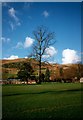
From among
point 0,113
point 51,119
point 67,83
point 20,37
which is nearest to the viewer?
point 51,119

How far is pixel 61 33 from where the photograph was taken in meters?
7.02

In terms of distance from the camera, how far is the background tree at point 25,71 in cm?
837

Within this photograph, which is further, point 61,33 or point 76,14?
point 61,33

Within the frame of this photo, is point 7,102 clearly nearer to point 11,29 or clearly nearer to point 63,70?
point 11,29

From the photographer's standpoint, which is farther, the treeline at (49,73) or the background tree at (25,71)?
the background tree at (25,71)

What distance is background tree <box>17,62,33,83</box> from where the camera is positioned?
27.5 ft

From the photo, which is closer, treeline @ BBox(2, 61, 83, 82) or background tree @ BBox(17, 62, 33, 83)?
treeline @ BBox(2, 61, 83, 82)

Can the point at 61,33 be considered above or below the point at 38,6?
below

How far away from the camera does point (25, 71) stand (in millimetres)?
8422

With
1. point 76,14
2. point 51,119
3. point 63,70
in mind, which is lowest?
point 51,119

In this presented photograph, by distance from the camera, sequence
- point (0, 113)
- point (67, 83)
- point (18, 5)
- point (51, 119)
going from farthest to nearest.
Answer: point (67, 83) → point (18, 5) → point (0, 113) → point (51, 119)

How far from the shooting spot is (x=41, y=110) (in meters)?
3.90

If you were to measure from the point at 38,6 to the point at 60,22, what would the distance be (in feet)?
2.74

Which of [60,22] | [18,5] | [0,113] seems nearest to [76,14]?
[60,22]
